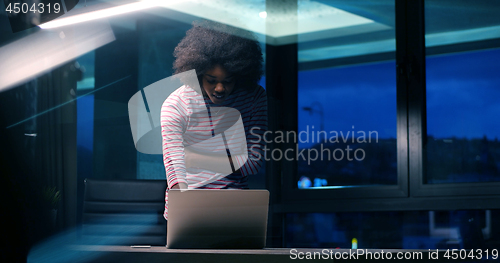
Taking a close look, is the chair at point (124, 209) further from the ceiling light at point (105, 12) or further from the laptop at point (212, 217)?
the ceiling light at point (105, 12)

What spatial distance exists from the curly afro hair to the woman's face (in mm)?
20

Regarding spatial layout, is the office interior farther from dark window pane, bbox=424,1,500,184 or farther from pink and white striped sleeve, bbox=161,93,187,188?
pink and white striped sleeve, bbox=161,93,187,188

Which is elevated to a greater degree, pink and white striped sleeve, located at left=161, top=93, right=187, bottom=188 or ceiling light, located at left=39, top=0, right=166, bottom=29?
ceiling light, located at left=39, top=0, right=166, bottom=29

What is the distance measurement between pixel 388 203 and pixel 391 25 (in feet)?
3.97

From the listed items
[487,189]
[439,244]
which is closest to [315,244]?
[439,244]

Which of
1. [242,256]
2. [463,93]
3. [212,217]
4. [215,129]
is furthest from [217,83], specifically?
[463,93]

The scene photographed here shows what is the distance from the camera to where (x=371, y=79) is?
133 inches

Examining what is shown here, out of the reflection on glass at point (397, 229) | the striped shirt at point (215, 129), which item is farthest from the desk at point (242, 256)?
the reflection on glass at point (397, 229)

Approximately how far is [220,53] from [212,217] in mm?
1010

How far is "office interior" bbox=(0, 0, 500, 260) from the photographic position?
2.99m

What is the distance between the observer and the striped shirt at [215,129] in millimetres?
1884

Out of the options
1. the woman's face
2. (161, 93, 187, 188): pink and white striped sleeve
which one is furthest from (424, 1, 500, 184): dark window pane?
(161, 93, 187, 188): pink and white striped sleeve

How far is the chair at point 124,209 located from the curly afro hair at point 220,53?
77 centimetres

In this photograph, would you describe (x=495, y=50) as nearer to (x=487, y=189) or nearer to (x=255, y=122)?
(x=487, y=189)
